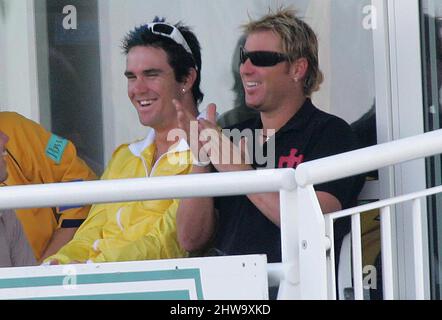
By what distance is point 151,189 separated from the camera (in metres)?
2.89

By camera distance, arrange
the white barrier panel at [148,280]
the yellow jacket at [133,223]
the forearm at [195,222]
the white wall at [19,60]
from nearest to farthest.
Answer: the white barrier panel at [148,280]
the forearm at [195,222]
the yellow jacket at [133,223]
the white wall at [19,60]

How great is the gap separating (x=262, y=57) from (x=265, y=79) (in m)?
0.09

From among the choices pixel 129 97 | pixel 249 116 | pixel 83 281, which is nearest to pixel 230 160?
pixel 249 116

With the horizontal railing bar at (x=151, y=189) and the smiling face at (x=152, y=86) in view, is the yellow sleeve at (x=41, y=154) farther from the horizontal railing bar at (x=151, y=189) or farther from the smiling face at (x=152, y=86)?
the horizontal railing bar at (x=151, y=189)

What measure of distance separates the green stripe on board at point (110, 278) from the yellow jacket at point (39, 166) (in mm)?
1263

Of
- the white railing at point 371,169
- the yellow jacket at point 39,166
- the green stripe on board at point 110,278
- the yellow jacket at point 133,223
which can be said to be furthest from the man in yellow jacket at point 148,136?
the white railing at point 371,169

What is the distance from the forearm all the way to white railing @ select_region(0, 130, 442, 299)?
3.26ft

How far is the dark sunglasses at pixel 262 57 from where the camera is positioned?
400 centimetres

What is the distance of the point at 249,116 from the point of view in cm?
409

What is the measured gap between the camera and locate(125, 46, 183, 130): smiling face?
419cm

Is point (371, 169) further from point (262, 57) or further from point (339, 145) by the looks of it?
point (262, 57)

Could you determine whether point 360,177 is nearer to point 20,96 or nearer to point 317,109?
point 317,109

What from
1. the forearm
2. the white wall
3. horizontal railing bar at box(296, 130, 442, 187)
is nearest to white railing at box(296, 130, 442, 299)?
horizontal railing bar at box(296, 130, 442, 187)
